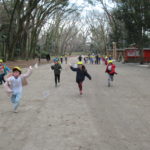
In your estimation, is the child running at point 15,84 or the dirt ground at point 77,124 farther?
the child running at point 15,84

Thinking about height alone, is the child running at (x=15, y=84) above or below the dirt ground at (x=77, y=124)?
above

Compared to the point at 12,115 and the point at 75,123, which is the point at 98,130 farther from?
the point at 12,115

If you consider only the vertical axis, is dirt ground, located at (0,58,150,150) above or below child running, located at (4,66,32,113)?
below

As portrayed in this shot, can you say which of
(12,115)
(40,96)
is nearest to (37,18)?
(40,96)

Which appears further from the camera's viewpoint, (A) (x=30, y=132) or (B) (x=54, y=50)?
(B) (x=54, y=50)

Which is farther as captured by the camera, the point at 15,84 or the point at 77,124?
the point at 15,84

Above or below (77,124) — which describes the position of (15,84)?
above

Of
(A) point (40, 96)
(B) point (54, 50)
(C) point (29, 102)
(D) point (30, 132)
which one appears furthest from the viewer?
(B) point (54, 50)

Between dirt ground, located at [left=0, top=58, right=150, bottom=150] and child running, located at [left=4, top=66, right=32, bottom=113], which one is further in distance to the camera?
child running, located at [left=4, top=66, right=32, bottom=113]

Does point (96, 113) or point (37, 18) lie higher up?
point (37, 18)

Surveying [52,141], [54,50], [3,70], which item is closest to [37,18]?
[3,70]

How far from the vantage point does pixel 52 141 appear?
5.46m

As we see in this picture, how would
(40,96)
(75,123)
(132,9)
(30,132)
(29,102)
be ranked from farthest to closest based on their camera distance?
(132,9)
(40,96)
(29,102)
(75,123)
(30,132)

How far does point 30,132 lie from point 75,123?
117 cm
